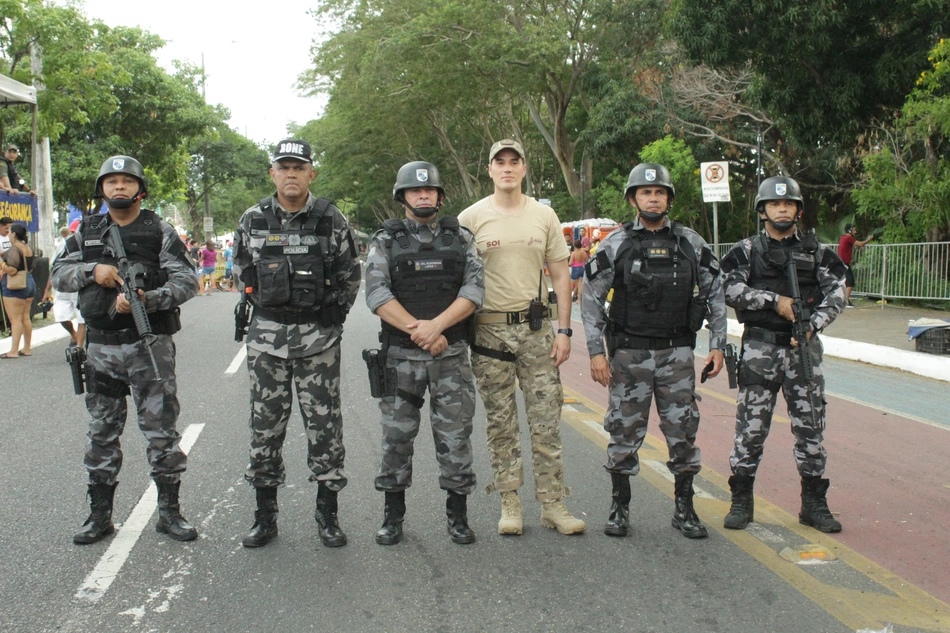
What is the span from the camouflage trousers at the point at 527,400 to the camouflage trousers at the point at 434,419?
7.5 inches

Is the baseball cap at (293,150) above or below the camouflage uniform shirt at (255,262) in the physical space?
above

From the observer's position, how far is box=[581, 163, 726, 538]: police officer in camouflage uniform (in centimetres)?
462

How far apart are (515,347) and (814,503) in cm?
178

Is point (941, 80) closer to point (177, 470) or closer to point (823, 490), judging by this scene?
point (823, 490)

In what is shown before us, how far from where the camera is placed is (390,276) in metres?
4.52

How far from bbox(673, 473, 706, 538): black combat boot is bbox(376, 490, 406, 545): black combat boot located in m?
1.43

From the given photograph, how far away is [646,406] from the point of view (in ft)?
15.4

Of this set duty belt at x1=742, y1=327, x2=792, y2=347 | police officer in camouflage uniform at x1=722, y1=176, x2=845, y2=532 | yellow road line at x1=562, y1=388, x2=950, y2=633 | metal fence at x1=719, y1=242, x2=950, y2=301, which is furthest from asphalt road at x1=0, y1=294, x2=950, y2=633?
metal fence at x1=719, y1=242, x2=950, y2=301

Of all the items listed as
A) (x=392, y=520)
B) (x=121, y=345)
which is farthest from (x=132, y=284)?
(x=392, y=520)

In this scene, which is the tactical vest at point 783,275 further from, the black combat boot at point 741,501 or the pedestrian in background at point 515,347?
the pedestrian in background at point 515,347

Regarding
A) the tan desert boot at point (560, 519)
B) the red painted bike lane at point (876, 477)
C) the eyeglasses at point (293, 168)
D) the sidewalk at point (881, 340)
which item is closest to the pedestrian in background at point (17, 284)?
the red painted bike lane at point (876, 477)

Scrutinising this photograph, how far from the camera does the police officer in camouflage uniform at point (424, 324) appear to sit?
4.47m

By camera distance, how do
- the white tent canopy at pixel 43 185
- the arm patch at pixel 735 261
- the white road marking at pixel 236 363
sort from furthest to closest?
the white tent canopy at pixel 43 185
the white road marking at pixel 236 363
the arm patch at pixel 735 261

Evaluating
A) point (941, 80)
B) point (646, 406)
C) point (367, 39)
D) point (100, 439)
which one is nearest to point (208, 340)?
point (100, 439)
